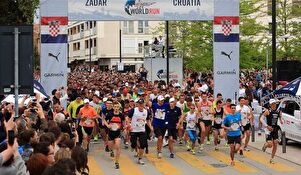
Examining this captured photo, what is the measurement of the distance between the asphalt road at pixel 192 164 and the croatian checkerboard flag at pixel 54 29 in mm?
4729

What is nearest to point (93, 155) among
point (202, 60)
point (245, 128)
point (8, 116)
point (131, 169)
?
point (131, 169)

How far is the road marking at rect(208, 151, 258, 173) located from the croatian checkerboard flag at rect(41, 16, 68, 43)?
684 cm

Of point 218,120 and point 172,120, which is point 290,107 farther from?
point 172,120

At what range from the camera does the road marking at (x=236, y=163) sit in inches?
578

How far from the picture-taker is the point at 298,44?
40.1 m

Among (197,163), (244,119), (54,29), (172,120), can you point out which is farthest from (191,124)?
(54,29)

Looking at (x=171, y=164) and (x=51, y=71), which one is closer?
(x=171, y=164)

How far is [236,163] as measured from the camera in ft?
52.1

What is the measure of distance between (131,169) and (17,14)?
39.3ft

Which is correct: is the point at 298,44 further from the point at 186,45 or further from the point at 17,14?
the point at 17,14

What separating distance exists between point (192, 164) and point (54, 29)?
787 centimetres

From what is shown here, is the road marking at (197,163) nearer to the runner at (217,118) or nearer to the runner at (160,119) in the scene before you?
the runner at (160,119)

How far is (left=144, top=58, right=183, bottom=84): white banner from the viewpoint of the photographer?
34.3m

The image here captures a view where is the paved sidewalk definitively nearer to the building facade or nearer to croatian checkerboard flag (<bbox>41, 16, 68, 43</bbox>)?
croatian checkerboard flag (<bbox>41, 16, 68, 43</bbox>)
